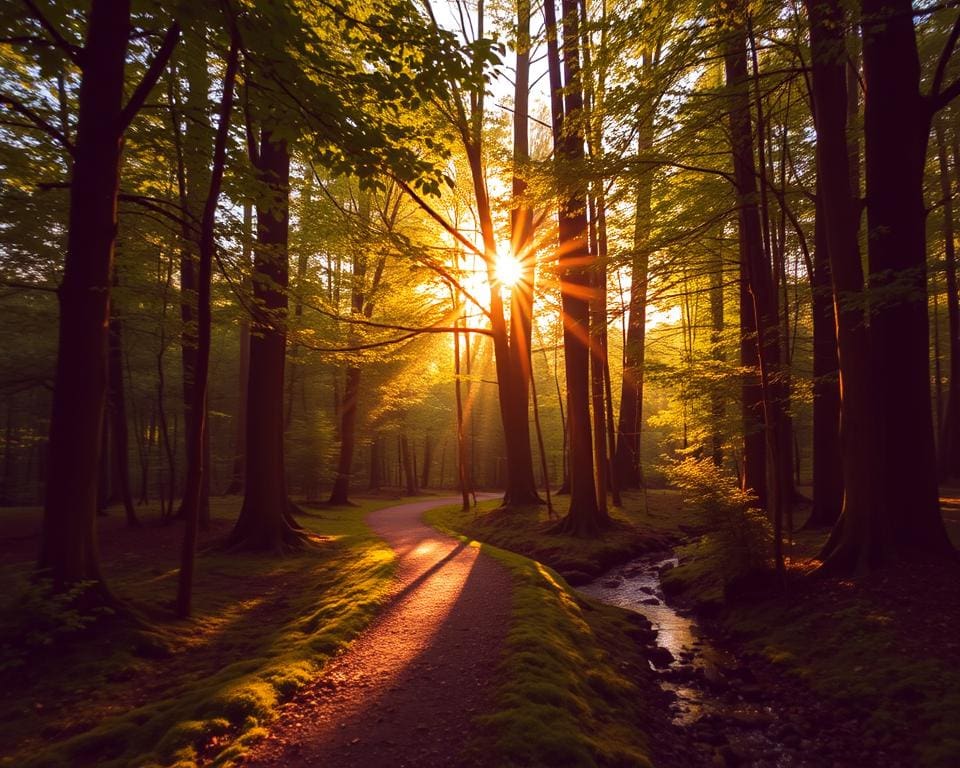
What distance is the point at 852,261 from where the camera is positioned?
22.5 ft

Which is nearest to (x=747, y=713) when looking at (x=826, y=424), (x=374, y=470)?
(x=826, y=424)

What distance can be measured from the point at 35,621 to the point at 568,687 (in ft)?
17.0

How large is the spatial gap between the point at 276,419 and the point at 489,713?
8.25m

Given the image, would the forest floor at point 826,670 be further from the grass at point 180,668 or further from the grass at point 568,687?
the grass at point 180,668

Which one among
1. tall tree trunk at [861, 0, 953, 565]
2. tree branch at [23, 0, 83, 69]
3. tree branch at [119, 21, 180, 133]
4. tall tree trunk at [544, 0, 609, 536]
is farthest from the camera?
tall tree trunk at [544, 0, 609, 536]


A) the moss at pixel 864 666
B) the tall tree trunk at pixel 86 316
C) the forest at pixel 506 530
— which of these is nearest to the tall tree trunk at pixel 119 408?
the forest at pixel 506 530

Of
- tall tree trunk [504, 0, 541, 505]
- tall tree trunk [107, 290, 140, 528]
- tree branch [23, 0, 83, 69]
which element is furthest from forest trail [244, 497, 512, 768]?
tall tree trunk [107, 290, 140, 528]

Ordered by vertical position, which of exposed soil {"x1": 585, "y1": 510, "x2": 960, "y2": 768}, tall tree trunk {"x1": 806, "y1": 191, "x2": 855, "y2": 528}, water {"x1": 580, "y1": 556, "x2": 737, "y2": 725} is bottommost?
water {"x1": 580, "y1": 556, "x2": 737, "y2": 725}

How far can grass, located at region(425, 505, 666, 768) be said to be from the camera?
3.38m

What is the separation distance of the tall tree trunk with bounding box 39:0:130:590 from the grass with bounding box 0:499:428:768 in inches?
21.7

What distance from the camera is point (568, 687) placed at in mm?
4305

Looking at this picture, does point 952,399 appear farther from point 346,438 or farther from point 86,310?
point 86,310

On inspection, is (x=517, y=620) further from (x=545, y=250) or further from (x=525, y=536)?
(x=545, y=250)

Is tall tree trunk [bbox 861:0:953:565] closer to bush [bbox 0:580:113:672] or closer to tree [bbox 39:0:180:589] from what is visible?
tree [bbox 39:0:180:589]
